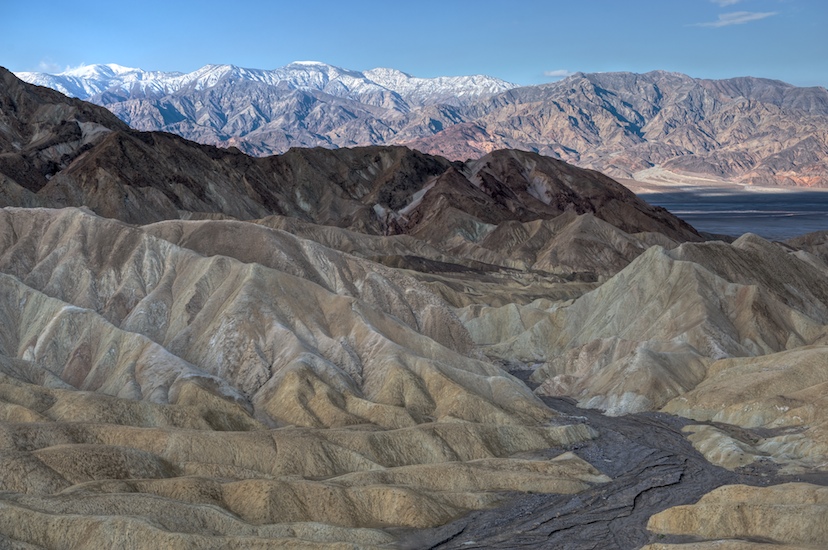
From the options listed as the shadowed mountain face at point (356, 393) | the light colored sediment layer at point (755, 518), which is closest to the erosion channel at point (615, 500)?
the shadowed mountain face at point (356, 393)

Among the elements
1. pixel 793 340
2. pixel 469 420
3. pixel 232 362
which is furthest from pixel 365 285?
pixel 793 340

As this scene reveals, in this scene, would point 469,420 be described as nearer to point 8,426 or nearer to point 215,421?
point 215,421

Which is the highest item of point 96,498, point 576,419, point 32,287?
point 32,287

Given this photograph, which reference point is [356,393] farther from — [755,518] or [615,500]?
[755,518]

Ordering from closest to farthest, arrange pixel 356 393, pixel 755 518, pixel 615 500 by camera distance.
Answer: pixel 755 518, pixel 615 500, pixel 356 393

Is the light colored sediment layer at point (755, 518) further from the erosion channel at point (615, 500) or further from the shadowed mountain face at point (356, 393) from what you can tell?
the erosion channel at point (615, 500)

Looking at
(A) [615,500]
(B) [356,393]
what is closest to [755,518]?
Result: (A) [615,500]

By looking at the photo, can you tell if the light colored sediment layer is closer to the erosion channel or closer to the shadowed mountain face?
the shadowed mountain face

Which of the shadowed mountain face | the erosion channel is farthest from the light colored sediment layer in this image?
the erosion channel
